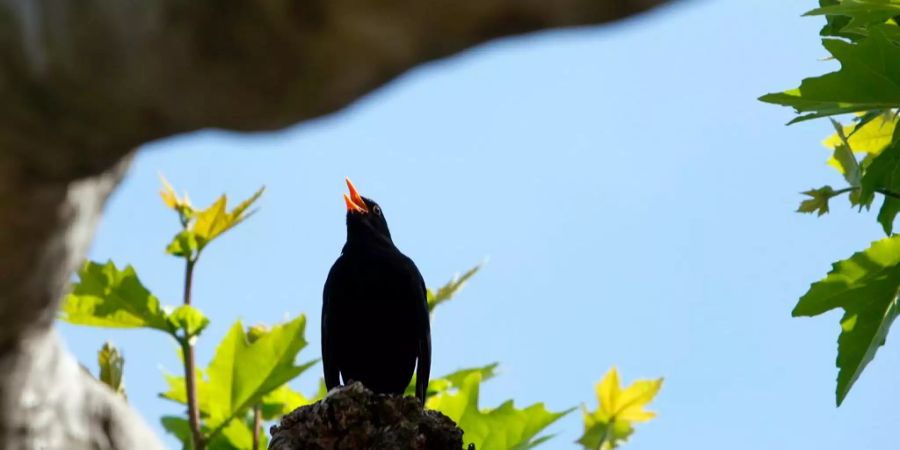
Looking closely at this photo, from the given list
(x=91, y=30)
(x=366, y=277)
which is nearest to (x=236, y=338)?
(x=91, y=30)

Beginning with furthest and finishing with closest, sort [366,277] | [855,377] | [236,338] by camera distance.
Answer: [366,277] < [236,338] < [855,377]

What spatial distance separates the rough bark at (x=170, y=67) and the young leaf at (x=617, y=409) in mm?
2504

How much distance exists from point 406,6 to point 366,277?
4.24 metres

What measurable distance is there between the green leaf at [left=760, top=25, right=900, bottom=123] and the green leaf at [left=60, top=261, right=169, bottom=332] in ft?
5.31

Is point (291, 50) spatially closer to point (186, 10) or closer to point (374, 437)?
point (186, 10)

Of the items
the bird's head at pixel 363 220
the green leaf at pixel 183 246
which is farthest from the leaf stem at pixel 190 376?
the bird's head at pixel 363 220

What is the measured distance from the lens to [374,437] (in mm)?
2074

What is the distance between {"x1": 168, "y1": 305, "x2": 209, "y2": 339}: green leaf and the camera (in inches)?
103

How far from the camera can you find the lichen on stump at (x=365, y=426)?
2041 millimetres

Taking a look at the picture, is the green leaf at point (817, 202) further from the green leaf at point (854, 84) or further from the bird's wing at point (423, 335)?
the bird's wing at point (423, 335)

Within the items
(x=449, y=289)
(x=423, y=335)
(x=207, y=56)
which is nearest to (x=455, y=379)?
(x=449, y=289)

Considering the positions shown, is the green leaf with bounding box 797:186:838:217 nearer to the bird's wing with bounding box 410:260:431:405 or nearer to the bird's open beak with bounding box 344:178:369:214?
the bird's wing with bounding box 410:260:431:405

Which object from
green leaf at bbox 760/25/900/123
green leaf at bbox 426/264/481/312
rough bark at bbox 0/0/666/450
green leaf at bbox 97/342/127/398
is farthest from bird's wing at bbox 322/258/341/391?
rough bark at bbox 0/0/666/450

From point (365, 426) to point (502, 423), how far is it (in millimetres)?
797
